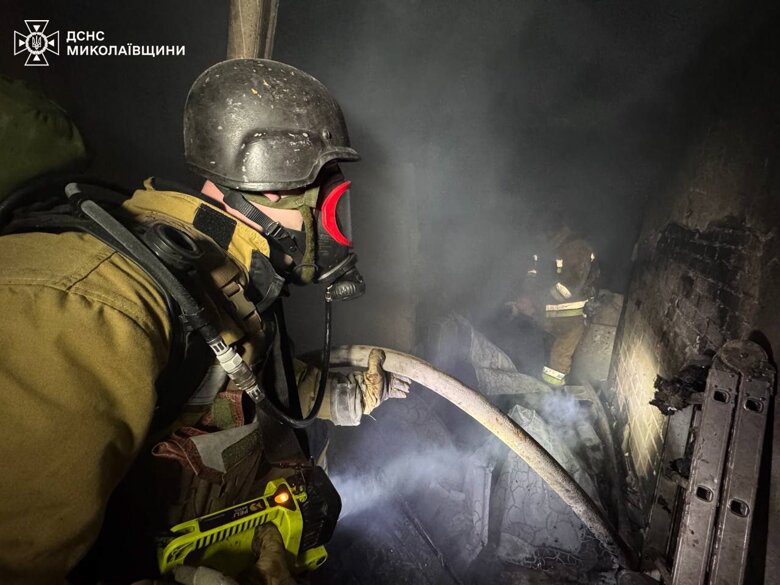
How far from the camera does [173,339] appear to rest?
117cm

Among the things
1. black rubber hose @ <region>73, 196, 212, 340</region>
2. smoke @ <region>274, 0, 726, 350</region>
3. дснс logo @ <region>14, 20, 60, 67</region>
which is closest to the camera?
black rubber hose @ <region>73, 196, 212, 340</region>

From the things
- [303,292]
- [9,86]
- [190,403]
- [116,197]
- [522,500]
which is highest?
[9,86]

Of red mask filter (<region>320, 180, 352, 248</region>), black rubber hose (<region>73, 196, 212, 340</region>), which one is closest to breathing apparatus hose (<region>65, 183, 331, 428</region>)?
black rubber hose (<region>73, 196, 212, 340</region>)

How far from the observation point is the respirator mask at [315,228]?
5.92 ft

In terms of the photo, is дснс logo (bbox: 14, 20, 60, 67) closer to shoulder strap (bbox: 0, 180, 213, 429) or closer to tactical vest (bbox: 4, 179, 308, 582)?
tactical vest (bbox: 4, 179, 308, 582)

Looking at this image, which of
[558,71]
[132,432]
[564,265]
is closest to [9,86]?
[132,432]

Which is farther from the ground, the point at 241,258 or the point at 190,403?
the point at 241,258

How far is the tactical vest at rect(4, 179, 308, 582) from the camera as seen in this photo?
4.42 ft

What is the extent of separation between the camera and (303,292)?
4.36 m

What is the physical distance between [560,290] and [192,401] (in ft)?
21.9

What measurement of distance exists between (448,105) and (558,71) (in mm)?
1902

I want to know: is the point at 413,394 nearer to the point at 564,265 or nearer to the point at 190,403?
the point at 190,403

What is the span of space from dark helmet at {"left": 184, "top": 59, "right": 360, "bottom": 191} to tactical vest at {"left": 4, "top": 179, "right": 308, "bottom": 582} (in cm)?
25

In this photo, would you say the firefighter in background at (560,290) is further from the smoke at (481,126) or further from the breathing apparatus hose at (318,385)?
the breathing apparatus hose at (318,385)
